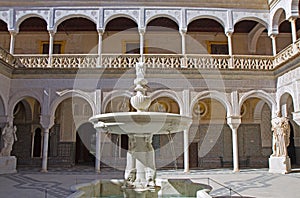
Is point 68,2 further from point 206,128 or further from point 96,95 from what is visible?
point 206,128

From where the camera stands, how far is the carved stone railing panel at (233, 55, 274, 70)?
41.7ft

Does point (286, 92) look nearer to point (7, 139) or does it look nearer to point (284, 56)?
point (284, 56)

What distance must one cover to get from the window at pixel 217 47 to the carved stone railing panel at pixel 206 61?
3106mm

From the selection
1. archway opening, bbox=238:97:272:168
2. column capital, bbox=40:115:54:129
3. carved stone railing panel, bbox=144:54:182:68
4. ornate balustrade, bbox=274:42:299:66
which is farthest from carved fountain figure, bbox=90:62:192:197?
archway opening, bbox=238:97:272:168

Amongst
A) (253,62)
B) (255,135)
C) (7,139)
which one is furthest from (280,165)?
(7,139)

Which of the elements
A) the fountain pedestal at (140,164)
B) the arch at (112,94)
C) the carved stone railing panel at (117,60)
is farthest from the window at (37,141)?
the fountain pedestal at (140,164)

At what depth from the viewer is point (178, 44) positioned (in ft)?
50.9

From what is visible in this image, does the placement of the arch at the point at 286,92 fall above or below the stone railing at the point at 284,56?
below

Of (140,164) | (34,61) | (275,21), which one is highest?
(275,21)

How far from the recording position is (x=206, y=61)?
12617 millimetres

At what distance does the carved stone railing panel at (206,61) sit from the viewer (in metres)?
12.5

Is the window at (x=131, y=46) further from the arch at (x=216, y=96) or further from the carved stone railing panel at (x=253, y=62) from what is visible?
the carved stone railing panel at (x=253, y=62)

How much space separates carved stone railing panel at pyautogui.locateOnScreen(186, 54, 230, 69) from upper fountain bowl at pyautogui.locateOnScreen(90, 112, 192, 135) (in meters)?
7.02

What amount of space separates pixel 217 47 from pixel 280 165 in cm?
705
